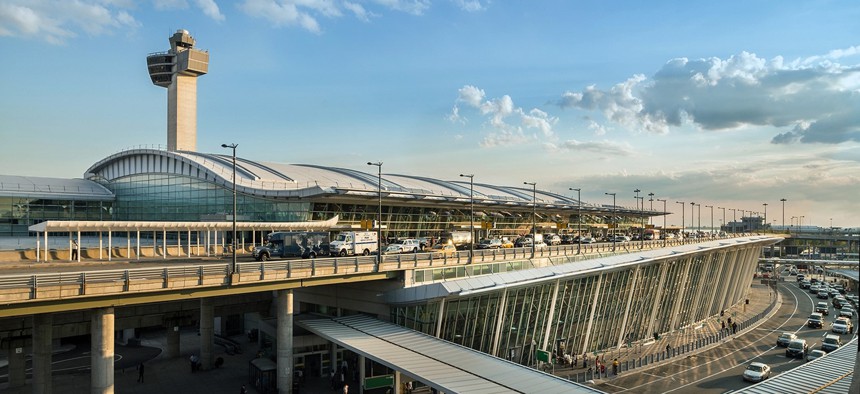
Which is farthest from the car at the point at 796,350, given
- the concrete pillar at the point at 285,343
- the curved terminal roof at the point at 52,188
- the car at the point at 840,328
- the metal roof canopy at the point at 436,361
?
the curved terminal roof at the point at 52,188

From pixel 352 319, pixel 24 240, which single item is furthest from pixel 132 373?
pixel 24 240

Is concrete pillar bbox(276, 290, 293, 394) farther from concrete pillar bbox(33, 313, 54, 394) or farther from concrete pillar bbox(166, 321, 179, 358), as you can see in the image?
concrete pillar bbox(166, 321, 179, 358)

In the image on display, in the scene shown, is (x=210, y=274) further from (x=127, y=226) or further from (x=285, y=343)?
(x=127, y=226)

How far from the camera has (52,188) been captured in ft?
294

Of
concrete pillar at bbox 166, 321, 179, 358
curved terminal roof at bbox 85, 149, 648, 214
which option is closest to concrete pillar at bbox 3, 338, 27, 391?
concrete pillar at bbox 166, 321, 179, 358

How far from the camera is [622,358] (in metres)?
58.5

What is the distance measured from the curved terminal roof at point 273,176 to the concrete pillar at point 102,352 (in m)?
36.0

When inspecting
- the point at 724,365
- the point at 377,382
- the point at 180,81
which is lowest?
the point at 724,365

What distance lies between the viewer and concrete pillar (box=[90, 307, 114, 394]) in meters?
30.4

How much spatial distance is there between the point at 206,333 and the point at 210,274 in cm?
1796

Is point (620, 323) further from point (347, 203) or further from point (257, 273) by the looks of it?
point (257, 273)

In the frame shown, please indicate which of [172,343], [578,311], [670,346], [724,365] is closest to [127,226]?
[172,343]

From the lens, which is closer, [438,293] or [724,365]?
[438,293]

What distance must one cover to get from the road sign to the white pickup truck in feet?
61.1
